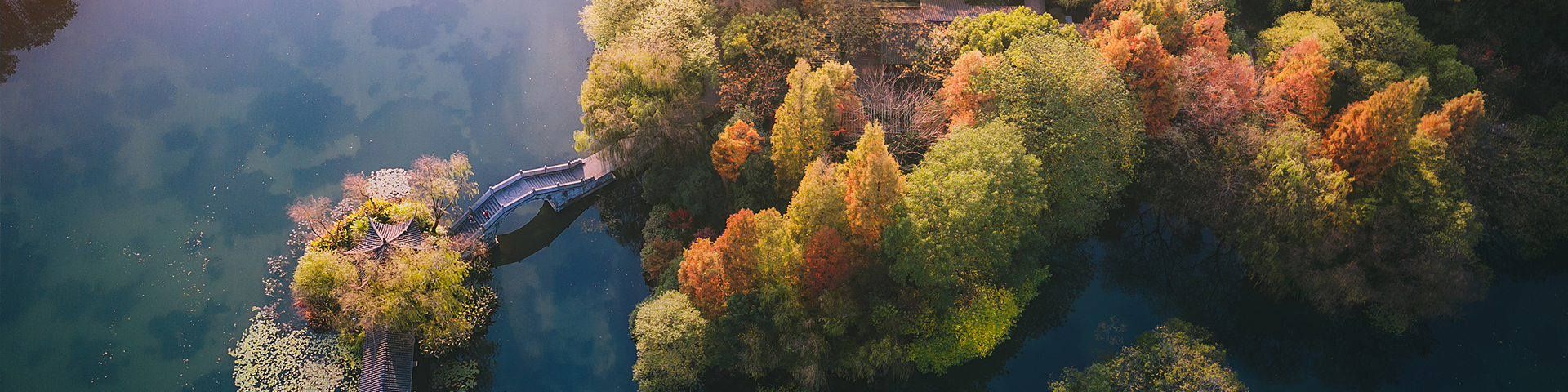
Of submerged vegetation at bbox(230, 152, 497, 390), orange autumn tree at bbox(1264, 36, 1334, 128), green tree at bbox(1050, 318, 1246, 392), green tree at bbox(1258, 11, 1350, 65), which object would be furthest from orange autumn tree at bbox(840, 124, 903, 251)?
green tree at bbox(1258, 11, 1350, 65)

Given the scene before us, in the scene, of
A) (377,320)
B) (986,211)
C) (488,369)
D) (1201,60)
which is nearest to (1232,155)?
(1201,60)

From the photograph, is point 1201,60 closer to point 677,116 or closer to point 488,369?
point 677,116

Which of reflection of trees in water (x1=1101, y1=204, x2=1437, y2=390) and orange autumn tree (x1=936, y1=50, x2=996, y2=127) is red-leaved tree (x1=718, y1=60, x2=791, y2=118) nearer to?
orange autumn tree (x1=936, y1=50, x2=996, y2=127)

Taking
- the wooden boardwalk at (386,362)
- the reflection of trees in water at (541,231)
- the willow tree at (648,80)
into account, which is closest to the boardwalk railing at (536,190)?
the reflection of trees in water at (541,231)

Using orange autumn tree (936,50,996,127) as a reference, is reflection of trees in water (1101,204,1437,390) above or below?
below

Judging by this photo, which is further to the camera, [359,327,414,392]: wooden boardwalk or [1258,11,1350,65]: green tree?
[1258,11,1350,65]: green tree
